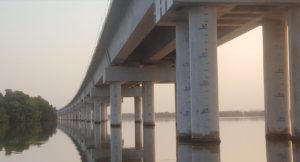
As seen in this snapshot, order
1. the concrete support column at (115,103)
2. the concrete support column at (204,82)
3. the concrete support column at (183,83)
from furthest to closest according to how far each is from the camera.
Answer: the concrete support column at (115,103)
the concrete support column at (183,83)
the concrete support column at (204,82)

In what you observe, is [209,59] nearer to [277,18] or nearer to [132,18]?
[277,18]

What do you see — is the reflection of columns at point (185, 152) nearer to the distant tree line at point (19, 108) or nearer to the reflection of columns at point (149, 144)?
the reflection of columns at point (149, 144)

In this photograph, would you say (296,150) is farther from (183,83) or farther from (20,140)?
(20,140)

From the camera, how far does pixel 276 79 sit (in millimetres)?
26781

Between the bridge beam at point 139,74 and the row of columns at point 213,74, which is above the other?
the bridge beam at point 139,74

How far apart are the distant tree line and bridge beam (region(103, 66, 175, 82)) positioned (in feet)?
295

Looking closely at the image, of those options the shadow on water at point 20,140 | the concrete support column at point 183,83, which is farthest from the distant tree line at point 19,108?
the concrete support column at point 183,83

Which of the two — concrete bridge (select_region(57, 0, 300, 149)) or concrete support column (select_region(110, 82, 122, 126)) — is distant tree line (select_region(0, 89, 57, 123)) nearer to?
concrete support column (select_region(110, 82, 122, 126))

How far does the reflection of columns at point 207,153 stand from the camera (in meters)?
20.3

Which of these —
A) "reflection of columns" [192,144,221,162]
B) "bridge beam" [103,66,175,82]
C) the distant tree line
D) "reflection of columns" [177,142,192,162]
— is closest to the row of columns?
"reflection of columns" [192,144,221,162]

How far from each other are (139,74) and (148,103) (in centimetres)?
876

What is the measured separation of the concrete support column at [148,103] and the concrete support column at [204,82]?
38177 mm

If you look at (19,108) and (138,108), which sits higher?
(19,108)

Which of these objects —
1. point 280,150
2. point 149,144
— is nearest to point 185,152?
point 280,150
